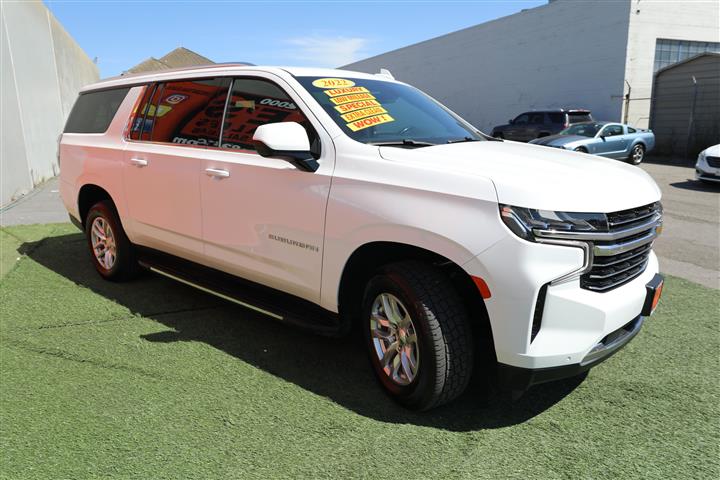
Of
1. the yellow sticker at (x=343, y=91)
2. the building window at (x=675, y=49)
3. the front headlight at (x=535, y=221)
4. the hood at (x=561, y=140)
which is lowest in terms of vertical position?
the hood at (x=561, y=140)

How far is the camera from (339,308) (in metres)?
3.34

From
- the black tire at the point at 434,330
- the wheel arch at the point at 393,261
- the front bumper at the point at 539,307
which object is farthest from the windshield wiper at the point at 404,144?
the front bumper at the point at 539,307

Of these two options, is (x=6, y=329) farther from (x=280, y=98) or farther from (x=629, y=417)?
(x=629, y=417)

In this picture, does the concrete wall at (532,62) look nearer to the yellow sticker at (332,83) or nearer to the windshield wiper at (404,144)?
the yellow sticker at (332,83)

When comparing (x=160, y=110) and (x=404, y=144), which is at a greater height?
(x=160, y=110)

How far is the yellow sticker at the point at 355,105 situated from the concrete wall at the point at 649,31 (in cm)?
2001

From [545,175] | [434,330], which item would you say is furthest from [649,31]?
[434,330]

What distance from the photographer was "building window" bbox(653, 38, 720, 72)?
2106 cm

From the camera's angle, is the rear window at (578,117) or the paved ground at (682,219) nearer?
the paved ground at (682,219)

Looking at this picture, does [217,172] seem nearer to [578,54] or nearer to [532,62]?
[578,54]

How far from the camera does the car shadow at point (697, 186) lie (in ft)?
41.6

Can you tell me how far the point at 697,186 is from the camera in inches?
519

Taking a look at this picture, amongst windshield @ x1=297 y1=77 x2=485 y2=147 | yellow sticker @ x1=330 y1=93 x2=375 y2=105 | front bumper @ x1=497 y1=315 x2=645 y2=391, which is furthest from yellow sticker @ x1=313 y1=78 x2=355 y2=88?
front bumper @ x1=497 y1=315 x2=645 y2=391

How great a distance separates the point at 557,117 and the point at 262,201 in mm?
17418
